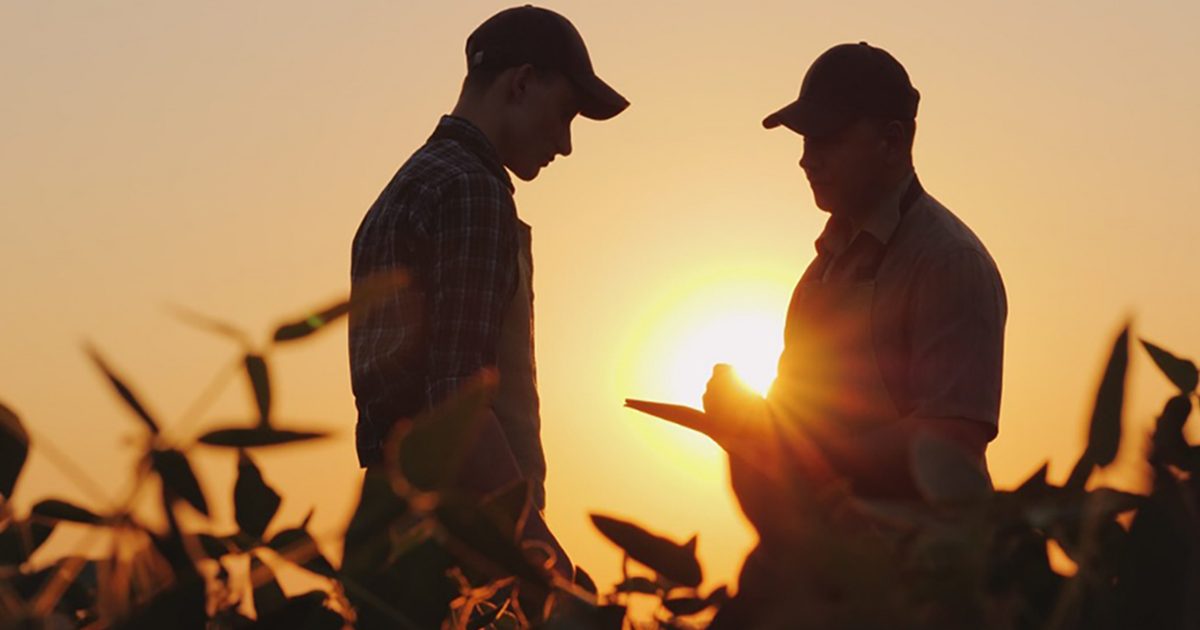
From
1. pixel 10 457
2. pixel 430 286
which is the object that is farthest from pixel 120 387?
pixel 430 286

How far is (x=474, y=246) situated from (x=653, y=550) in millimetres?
3184

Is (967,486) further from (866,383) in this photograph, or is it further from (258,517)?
(866,383)

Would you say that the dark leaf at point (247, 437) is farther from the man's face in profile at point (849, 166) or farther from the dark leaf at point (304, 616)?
the man's face in profile at point (849, 166)

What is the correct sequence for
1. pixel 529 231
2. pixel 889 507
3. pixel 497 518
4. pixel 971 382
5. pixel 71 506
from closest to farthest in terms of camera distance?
pixel 889 507, pixel 497 518, pixel 71 506, pixel 971 382, pixel 529 231

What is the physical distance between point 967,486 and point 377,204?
12.0 feet

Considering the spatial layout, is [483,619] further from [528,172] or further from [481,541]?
[528,172]

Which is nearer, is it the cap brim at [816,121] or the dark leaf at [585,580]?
the dark leaf at [585,580]

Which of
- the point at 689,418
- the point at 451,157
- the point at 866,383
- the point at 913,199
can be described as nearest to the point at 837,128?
the point at 913,199

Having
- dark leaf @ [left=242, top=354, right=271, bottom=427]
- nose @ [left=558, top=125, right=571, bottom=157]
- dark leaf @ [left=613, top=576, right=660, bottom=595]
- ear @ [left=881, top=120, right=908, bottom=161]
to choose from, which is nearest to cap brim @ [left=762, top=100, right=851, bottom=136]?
ear @ [left=881, top=120, right=908, bottom=161]

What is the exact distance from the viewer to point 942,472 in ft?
1.87

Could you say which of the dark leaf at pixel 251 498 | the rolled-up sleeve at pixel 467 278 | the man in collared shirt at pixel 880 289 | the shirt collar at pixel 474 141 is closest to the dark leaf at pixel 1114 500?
the dark leaf at pixel 251 498

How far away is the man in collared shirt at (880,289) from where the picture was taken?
4.17 m

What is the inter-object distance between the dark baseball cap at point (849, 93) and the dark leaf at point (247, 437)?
417 centimetres

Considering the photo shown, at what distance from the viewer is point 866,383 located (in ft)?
14.3
